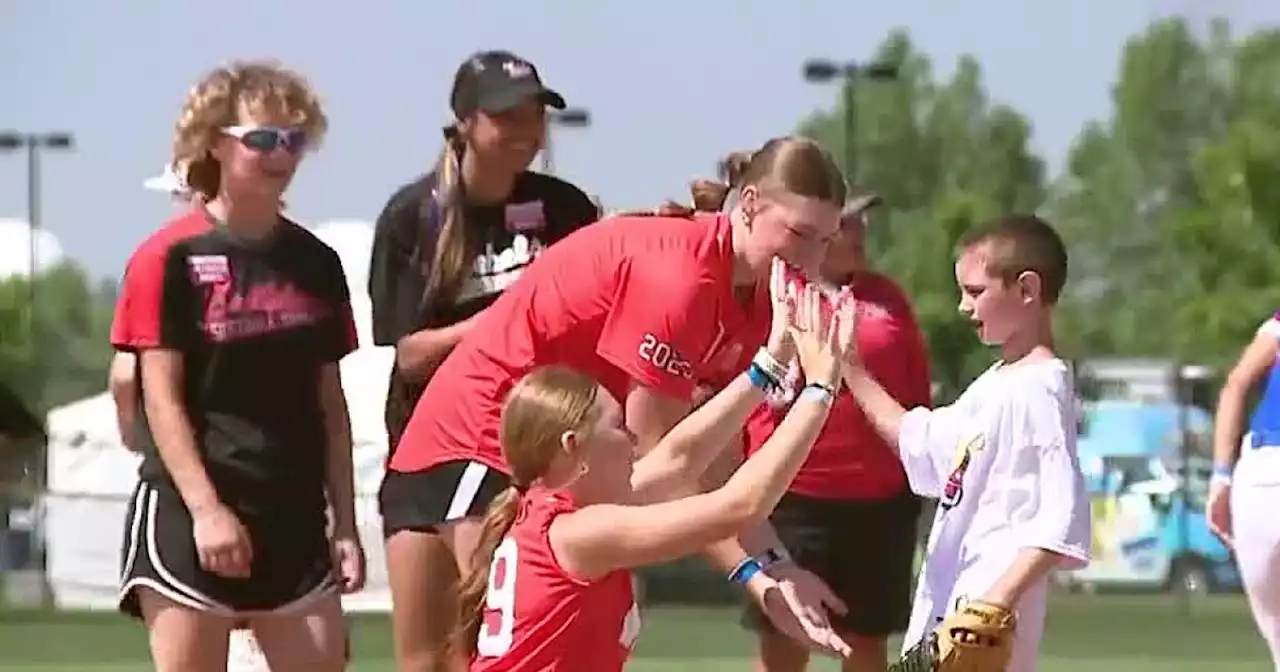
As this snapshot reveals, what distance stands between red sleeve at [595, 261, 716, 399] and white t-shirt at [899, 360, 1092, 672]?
Result: 81cm

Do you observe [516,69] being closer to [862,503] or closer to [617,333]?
[617,333]

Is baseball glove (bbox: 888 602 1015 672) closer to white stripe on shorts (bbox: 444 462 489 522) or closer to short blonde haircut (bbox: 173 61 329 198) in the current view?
white stripe on shorts (bbox: 444 462 489 522)

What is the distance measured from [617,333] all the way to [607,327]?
0.20ft

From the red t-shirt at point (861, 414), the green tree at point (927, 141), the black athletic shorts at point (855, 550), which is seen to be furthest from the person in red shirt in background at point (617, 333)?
the green tree at point (927, 141)

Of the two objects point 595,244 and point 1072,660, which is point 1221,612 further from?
point 595,244

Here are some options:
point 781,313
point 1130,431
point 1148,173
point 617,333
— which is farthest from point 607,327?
point 1148,173

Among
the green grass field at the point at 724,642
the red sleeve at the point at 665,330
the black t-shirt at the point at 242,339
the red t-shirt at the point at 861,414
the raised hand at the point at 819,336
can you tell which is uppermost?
the raised hand at the point at 819,336

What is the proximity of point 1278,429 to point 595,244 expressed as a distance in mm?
2524

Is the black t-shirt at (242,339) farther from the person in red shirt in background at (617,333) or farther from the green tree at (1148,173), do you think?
the green tree at (1148,173)

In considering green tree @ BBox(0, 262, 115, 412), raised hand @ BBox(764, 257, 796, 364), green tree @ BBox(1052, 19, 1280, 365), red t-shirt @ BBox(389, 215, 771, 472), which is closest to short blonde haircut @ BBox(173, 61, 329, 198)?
red t-shirt @ BBox(389, 215, 771, 472)

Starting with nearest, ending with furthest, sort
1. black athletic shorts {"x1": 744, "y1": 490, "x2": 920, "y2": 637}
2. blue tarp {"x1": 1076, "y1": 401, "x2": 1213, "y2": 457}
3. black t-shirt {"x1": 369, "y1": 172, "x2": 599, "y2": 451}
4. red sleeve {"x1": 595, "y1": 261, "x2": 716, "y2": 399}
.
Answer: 1. red sleeve {"x1": 595, "y1": 261, "x2": 716, "y2": 399}
2. black t-shirt {"x1": 369, "y1": 172, "x2": 599, "y2": 451}
3. black athletic shorts {"x1": 744, "y1": 490, "x2": 920, "y2": 637}
4. blue tarp {"x1": 1076, "y1": 401, "x2": 1213, "y2": 457}

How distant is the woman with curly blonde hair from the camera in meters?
6.29

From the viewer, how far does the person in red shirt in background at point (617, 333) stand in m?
5.73

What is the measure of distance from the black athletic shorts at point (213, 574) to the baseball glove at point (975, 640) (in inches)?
58.0
